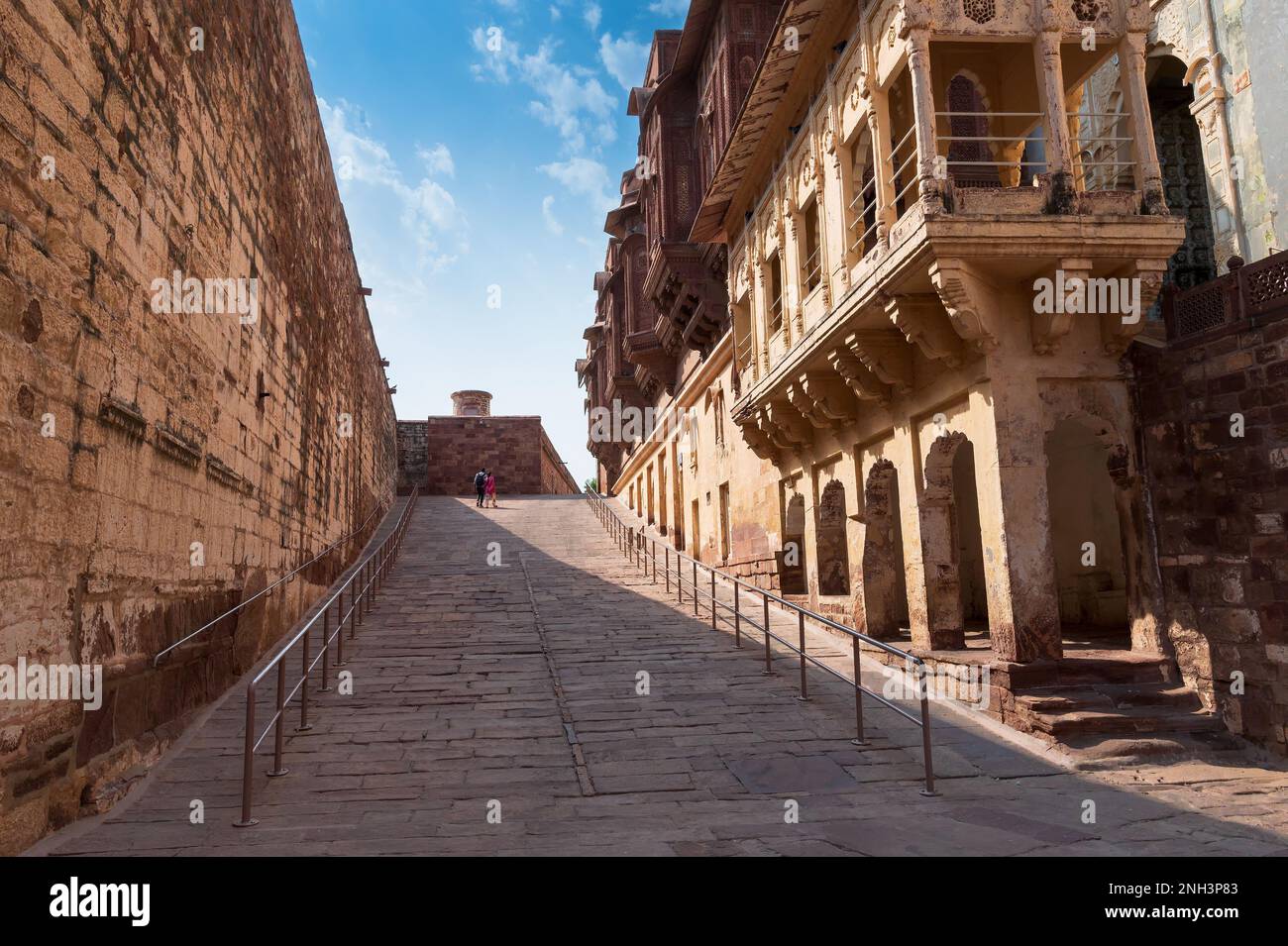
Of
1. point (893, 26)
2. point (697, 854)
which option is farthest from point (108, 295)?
point (893, 26)

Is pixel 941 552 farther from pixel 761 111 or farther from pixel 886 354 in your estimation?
pixel 761 111

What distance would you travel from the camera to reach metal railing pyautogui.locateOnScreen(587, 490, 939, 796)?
6.63m

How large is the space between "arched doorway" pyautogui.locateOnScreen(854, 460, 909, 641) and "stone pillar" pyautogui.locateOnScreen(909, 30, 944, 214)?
4.12m

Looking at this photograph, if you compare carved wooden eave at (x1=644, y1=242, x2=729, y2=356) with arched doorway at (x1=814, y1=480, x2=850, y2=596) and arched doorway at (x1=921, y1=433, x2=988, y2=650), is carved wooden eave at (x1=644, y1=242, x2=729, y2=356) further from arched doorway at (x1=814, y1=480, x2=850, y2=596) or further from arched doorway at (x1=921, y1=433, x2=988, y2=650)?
arched doorway at (x1=921, y1=433, x2=988, y2=650)

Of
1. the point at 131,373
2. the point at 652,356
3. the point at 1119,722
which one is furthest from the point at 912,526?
the point at 652,356

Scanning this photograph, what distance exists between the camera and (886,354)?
9.95m

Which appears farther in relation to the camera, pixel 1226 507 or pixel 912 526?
pixel 912 526

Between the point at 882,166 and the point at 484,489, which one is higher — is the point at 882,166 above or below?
above

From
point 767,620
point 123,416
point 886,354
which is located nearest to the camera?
point 123,416

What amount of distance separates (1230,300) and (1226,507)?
6.07ft

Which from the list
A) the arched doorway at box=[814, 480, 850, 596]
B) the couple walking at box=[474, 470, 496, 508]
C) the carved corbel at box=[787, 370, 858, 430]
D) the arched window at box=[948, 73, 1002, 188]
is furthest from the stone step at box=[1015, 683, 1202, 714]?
the couple walking at box=[474, 470, 496, 508]

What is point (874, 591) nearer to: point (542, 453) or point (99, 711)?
point (99, 711)
